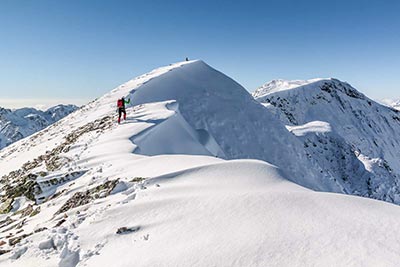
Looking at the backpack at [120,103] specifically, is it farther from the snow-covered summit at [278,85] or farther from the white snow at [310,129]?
the snow-covered summit at [278,85]

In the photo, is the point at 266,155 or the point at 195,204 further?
the point at 266,155

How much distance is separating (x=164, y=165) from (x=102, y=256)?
4.84 m

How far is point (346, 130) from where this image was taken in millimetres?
87250

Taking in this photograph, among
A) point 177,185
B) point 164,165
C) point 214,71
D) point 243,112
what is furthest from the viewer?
point 214,71

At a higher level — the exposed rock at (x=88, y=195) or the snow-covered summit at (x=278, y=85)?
the snow-covered summit at (x=278, y=85)

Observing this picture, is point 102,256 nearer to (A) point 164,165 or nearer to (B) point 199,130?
(A) point 164,165

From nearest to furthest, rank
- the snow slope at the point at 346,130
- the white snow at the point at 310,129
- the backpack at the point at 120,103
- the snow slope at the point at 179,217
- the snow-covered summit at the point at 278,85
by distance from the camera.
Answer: the snow slope at the point at 179,217, the backpack at the point at 120,103, the snow slope at the point at 346,130, the white snow at the point at 310,129, the snow-covered summit at the point at 278,85

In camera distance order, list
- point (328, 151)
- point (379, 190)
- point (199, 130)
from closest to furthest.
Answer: point (199, 130), point (379, 190), point (328, 151)

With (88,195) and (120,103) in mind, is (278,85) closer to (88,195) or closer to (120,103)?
(120,103)

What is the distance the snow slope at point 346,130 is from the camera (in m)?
47.3

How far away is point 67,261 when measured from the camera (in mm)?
5859

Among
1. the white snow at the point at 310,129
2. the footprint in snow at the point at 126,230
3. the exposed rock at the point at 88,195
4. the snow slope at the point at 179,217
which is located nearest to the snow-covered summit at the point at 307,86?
the white snow at the point at 310,129

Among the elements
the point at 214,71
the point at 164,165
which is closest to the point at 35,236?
the point at 164,165

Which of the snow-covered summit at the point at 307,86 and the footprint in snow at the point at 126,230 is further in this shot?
the snow-covered summit at the point at 307,86
